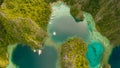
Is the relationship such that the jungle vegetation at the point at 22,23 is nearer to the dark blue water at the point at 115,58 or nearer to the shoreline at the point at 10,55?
the shoreline at the point at 10,55

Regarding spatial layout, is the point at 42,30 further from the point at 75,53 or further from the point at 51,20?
the point at 75,53

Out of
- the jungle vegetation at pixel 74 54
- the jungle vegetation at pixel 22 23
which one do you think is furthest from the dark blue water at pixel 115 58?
the jungle vegetation at pixel 22 23

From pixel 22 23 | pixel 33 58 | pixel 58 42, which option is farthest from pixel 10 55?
pixel 58 42

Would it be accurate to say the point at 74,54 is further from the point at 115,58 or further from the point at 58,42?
the point at 115,58

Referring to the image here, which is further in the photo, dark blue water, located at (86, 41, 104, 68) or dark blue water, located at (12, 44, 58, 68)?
dark blue water, located at (86, 41, 104, 68)

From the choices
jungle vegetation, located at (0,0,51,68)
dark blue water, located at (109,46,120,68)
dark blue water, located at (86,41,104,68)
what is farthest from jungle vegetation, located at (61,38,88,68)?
dark blue water, located at (109,46,120,68)

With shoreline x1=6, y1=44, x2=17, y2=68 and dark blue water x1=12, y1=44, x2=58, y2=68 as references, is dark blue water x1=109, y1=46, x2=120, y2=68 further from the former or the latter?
shoreline x1=6, y1=44, x2=17, y2=68
